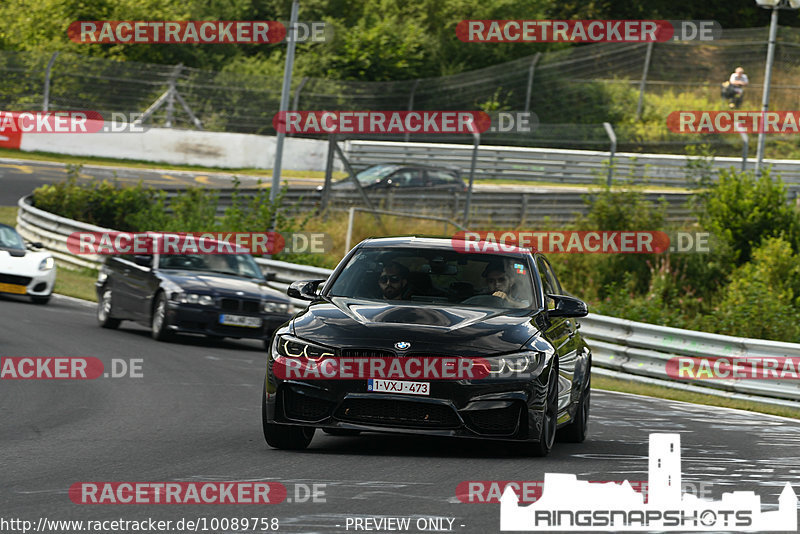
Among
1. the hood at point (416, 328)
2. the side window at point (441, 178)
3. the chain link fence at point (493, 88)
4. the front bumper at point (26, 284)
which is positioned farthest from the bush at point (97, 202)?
the hood at point (416, 328)

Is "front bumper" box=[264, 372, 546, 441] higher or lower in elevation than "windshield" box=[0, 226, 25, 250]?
higher

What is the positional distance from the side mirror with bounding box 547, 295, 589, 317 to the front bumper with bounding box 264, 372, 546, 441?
3.54ft

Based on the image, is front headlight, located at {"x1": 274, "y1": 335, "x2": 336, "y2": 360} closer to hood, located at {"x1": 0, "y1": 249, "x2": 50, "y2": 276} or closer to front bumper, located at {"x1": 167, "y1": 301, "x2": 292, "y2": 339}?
front bumper, located at {"x1": 167, "y1": 301, "x2": 292, "y2": 339}

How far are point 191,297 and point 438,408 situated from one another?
9703mm

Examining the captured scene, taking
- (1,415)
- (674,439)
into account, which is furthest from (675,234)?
(1,415)

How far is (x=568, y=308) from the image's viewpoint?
9.62 meters

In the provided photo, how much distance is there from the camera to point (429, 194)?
29703mm

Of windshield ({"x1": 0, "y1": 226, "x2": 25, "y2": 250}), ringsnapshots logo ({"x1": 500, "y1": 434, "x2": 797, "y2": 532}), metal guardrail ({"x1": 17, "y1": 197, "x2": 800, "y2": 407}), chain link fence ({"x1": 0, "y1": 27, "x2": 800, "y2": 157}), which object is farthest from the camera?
chain link fence ({"x1": 0, "y1": 27, "x2": 800, "y2": 157})

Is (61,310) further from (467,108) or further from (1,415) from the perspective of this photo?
(467,108)

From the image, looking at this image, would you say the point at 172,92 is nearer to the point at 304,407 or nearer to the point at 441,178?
the point at 441,178

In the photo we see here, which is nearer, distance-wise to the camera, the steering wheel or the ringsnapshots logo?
the ringsnapshots logo

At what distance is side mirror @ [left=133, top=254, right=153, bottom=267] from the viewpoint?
61.4 ft

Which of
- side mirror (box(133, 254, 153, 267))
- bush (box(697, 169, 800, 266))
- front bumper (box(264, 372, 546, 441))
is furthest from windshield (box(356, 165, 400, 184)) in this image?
front bumper (box(264, 372, 546, 441))

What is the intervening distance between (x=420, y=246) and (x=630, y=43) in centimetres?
3664
